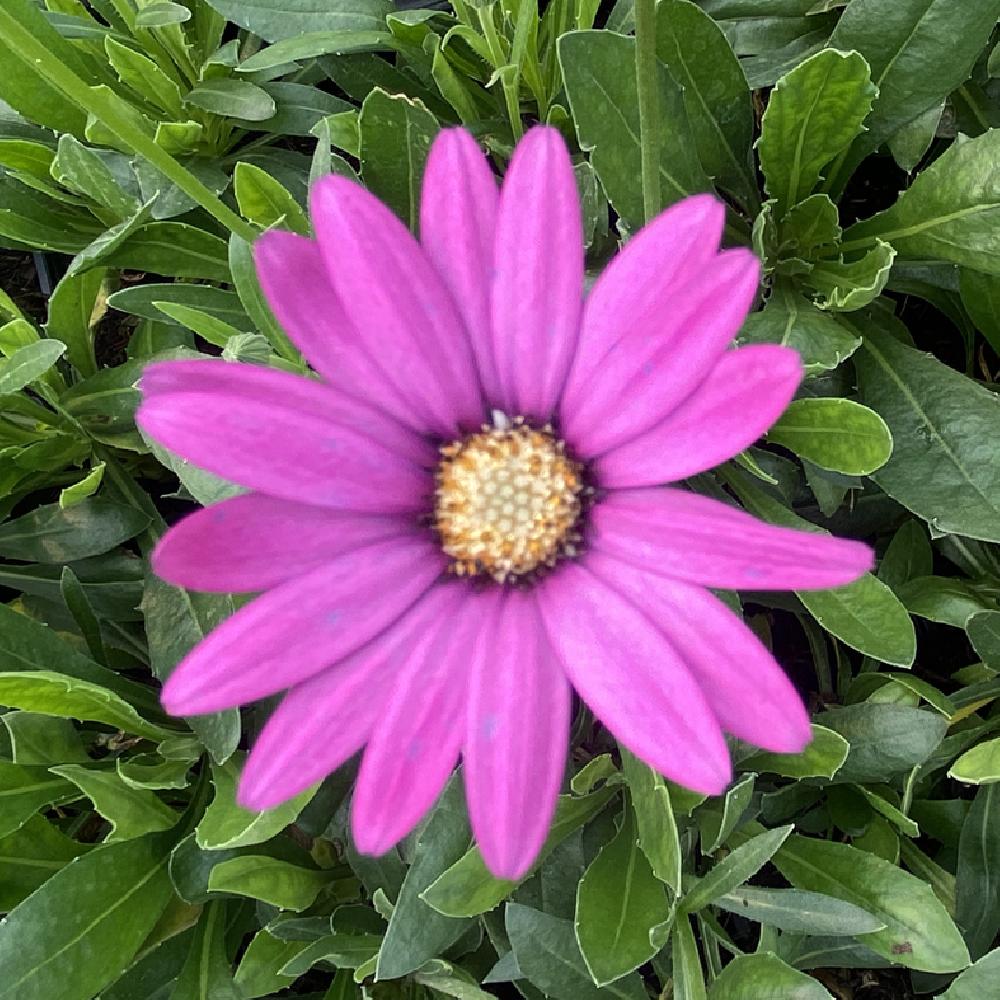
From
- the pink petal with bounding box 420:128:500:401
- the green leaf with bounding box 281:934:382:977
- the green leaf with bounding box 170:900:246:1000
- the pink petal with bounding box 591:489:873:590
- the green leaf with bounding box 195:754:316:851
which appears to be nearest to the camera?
the pink petal with bounding box 591:489:873:590

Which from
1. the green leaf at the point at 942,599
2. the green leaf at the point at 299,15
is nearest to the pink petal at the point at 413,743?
the green leaf at the point at 942,599

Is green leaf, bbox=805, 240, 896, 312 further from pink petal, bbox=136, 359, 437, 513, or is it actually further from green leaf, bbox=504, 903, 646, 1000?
green leaf, bbox=504, 903, 646, 1000

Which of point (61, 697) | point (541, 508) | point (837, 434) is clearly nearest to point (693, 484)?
point (837, 434)

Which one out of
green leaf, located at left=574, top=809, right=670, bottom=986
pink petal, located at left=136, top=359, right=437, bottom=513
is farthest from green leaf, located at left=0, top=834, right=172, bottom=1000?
pink petal, located at left=136, top=359, right=437, bottom=513

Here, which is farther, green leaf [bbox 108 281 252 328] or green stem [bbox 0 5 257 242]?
green leaf [bbox 108 281 252 328]

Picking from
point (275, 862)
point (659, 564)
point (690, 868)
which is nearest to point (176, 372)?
point (659, 564)

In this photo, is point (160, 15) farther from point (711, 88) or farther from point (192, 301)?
point (711, 88)

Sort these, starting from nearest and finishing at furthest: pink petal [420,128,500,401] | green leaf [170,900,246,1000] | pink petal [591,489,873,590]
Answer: pink petal [591,489,873,590]
pink petal [420,128,500,401]
green leaf [170,900,246,1000]

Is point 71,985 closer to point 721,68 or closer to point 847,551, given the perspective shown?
point 847,551
